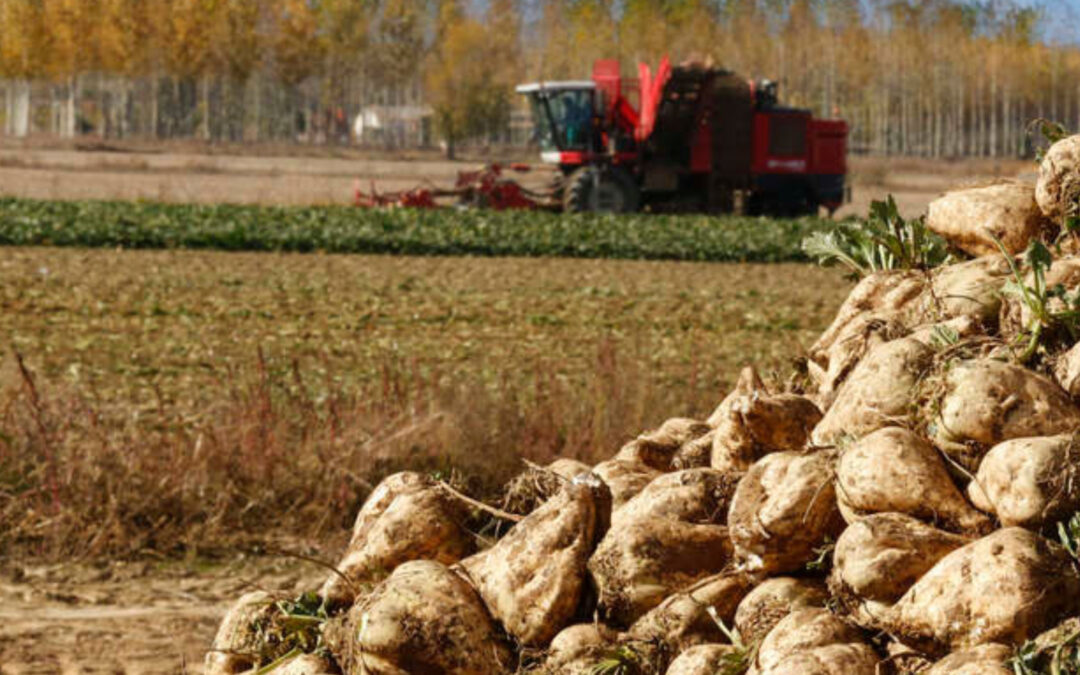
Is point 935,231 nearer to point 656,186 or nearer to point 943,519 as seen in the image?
point 943,519

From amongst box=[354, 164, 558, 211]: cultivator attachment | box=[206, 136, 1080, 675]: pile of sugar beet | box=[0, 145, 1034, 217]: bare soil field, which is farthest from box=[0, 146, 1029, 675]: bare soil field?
box=[0, 145, 1034, 217]: bare soil field

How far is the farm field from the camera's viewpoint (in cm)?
744

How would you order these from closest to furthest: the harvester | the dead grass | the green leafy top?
the green leafy top → the dead grass → the harvester

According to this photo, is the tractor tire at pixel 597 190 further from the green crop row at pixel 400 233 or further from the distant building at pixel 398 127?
the distant building at pixel 398 127

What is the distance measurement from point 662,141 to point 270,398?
25.1 metres

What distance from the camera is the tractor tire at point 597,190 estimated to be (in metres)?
32.7

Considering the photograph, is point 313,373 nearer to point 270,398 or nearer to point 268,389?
point 270,398

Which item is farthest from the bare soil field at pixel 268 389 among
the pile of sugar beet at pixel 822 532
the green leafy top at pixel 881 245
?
the pile of sugar beet at pixel 822 532

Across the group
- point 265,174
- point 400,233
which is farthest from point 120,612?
point 265,174

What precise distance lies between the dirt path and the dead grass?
9.5 inches

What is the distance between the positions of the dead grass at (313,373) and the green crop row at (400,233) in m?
1.55

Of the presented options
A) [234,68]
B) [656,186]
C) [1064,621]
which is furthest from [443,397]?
[234,68]

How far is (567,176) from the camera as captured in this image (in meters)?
34.5

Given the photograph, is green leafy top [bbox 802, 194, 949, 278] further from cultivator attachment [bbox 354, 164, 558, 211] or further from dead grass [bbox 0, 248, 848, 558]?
cultivator attachment [bbox 354, 164, 558, 211]
